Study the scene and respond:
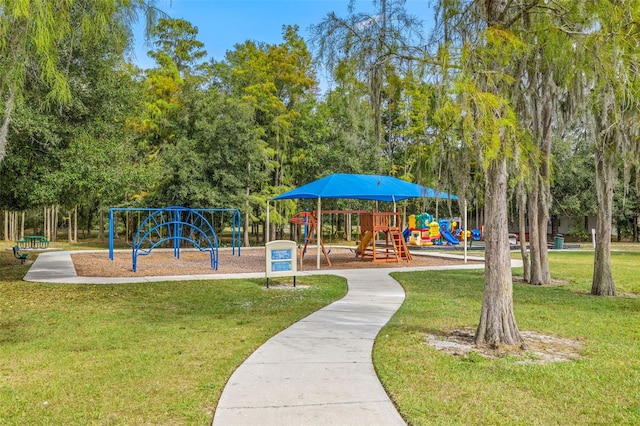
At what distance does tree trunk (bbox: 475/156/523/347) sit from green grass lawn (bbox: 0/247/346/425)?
8.02 ft

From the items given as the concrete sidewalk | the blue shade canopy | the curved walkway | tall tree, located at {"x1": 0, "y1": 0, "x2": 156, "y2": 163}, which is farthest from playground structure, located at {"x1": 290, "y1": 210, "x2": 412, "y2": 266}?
tall tree, located at {"x1": 0, "y1": 0, "x2": 156, "y2": 163}

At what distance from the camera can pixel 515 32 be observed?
5668 mm

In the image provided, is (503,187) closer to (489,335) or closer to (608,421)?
(489,335)

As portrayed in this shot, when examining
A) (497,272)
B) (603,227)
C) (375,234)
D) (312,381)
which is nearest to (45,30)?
(312,381)

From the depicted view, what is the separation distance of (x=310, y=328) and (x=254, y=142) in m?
18.6

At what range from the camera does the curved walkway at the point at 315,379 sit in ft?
10.5

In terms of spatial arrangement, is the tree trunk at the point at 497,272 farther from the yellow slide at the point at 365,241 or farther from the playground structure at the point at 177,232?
the yellow slide at the point at 365,241

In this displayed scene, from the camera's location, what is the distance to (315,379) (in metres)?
3.93

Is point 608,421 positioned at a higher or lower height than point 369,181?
lower

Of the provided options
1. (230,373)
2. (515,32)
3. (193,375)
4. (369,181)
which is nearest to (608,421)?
(230,373)

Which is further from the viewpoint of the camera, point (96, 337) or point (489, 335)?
point (96, 337)

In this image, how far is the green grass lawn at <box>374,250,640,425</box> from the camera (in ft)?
10.8

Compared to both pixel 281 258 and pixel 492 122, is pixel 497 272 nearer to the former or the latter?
pixel 492 122

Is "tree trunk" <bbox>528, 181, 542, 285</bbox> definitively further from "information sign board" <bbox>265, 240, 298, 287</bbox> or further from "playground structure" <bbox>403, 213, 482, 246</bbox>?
"playground structure" <bbox>403, 213, 482, 246</bbox>
